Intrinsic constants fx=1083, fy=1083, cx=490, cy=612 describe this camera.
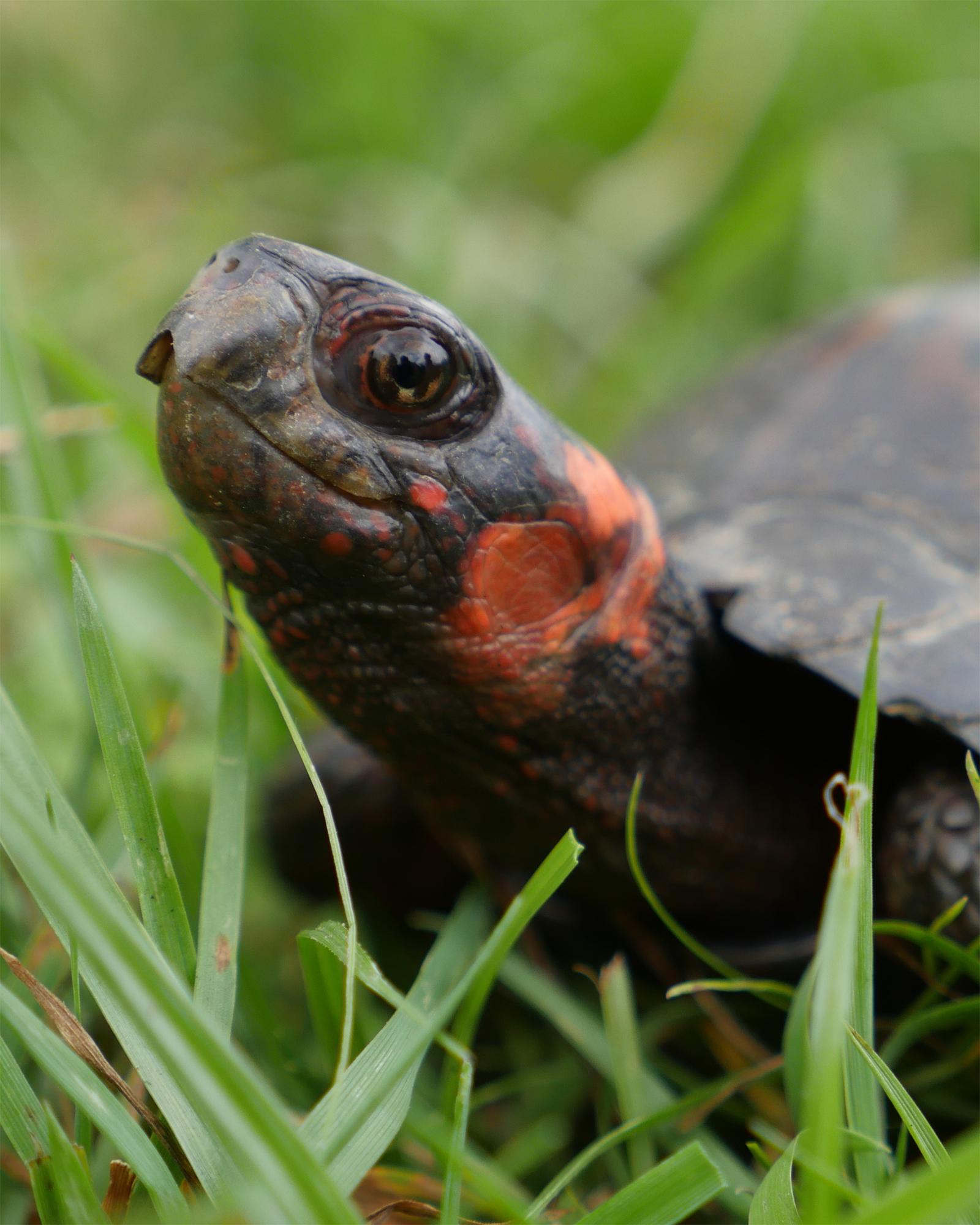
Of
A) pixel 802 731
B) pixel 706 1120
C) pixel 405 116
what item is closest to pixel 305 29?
pixel 405 116

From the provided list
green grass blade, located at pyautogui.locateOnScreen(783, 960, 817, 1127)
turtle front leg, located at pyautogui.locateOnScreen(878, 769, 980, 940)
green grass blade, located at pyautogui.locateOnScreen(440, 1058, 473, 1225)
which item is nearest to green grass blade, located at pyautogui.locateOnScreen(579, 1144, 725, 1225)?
green grass blade, located at pyautogui.locateOnScreen(440, 1058, 473, 1225)

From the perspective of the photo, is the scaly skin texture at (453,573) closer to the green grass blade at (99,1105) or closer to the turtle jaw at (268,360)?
the turtle jaw at (268,360)

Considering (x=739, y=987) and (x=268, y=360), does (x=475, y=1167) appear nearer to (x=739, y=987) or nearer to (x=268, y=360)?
(x=739, y=987)

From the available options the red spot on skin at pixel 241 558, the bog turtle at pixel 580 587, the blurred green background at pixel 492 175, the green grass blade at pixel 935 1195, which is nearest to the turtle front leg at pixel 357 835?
the bog turtle at pixel 580 587

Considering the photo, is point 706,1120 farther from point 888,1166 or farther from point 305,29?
point 305,29

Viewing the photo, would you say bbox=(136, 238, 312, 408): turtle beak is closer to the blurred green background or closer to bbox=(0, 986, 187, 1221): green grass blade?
bbox=(0, 986, 187, 1221): green grass blade

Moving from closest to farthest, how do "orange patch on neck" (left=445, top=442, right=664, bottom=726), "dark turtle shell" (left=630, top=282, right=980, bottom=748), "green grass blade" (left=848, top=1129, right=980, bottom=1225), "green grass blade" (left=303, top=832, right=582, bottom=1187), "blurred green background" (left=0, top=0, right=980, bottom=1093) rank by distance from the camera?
1. "green grass blade" (left=848, top=1129, right=980, bottom=1225)
2. "green grass blade" (left=303, top=832, right=582, bottom=1187)
3. "orange patch on neck" (left=445, top=442, right=664, bottom=726)
4. "dark turtle shell" (left=630, top=282, right=980, bottom=748)
5. "blurred green background" (left=0, top=0, right=980, bottom=1093)
